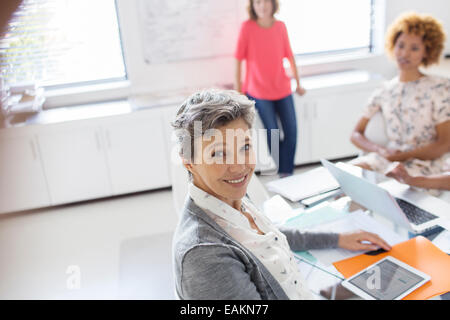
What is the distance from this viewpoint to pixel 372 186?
1.30 meters

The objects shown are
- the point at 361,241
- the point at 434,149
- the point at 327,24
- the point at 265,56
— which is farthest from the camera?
the point at 327,24

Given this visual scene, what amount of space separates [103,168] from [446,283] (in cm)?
258

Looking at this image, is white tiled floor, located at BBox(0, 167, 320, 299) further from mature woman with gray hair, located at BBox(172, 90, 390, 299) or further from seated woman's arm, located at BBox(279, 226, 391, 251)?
mature woman with gray hair, located at BBox(172, 90, 390, 299)

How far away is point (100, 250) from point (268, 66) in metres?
1.67

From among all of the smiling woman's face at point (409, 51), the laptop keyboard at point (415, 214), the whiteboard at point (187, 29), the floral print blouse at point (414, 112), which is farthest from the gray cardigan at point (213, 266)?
the whiteboard at point (187, 29)

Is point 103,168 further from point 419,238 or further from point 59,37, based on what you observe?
point 419,238

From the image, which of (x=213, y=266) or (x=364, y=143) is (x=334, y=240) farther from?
(x=364, y=143)

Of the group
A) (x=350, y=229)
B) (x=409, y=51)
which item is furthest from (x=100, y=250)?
(x=409, y=51)

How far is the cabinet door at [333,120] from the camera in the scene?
340cm

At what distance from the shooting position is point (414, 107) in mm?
2197

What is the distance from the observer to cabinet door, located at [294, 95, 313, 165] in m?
3.35

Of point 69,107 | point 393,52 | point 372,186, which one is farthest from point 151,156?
point 372,186

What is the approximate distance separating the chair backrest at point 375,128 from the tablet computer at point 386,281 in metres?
1.28
